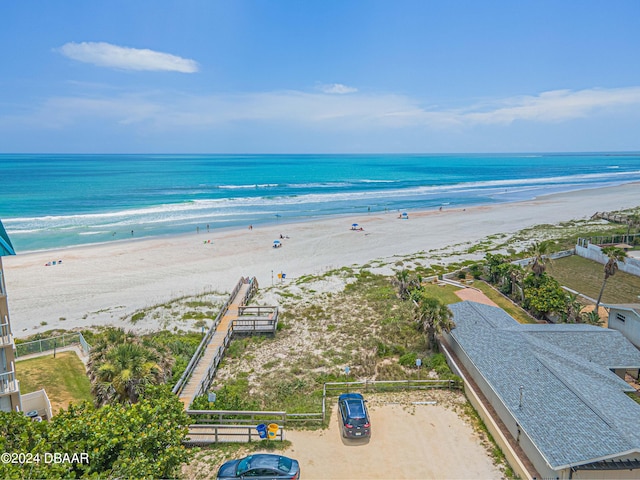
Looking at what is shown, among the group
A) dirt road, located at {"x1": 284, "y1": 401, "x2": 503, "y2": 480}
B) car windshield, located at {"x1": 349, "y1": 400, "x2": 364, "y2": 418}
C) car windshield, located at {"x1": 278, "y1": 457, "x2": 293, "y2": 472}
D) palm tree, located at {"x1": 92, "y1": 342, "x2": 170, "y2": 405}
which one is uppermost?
palm tree, located at {"x1": 92, "y1": 342, "x2": 170, "y2": 405}

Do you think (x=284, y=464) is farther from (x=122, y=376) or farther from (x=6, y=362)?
(x=6, y=362)

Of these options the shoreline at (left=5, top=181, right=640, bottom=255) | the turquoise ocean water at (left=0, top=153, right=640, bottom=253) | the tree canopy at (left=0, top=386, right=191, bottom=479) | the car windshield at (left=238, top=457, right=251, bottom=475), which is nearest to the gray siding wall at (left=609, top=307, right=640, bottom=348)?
the car windshield at (left=238, top=457, right=251, bottom=475)

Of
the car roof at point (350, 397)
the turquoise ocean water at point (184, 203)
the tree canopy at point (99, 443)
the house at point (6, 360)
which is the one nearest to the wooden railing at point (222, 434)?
the car roof at point (350, 397)

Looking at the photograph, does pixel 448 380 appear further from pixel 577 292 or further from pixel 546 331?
pixel 577 292

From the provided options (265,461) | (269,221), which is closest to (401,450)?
(265,461)

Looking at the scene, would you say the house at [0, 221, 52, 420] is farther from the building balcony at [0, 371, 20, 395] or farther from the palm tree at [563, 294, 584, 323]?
the palm tree at [563, 294, 584, 323]

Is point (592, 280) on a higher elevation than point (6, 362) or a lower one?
lower

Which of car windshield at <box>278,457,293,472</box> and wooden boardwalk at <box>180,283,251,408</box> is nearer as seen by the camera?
car windshield at <box>278,457,293,472</box>
